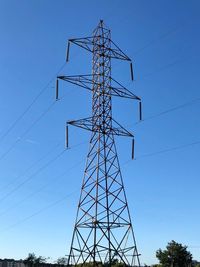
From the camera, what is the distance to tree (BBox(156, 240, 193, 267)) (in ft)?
281

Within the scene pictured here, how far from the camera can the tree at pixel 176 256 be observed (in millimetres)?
85562

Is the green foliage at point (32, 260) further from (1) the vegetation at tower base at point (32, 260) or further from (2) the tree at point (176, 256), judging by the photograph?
(2) the tree at point (176, 256)

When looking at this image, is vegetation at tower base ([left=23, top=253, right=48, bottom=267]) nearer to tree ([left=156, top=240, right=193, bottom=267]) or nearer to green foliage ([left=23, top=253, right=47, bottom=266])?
green foliage ([left=23, top=253, right=47, bottom=266])

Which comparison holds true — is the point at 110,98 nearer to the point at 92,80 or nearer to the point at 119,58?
the point at 92,80

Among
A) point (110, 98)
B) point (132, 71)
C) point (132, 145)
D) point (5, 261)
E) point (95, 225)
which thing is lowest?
point (95, 225)

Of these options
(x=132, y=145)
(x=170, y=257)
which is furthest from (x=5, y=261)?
(x=132, y=145)

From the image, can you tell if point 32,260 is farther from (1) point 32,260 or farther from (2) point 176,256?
(2) point 176,256

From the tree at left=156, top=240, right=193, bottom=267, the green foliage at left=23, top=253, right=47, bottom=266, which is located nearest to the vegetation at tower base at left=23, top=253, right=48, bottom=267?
the green foliage at left=23, top=253, right=47, bottom=266

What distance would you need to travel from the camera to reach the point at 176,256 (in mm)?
86250

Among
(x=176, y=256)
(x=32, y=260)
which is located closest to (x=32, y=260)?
(x=32, y=260)

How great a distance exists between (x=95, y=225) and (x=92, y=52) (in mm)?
16255

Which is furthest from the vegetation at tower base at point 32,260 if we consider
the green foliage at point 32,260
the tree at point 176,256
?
the tree at point 176,256

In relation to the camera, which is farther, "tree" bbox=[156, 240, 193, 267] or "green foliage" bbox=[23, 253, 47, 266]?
"green foliage" bbox=[23, 253, 47, 266]

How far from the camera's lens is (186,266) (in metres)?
86.2
